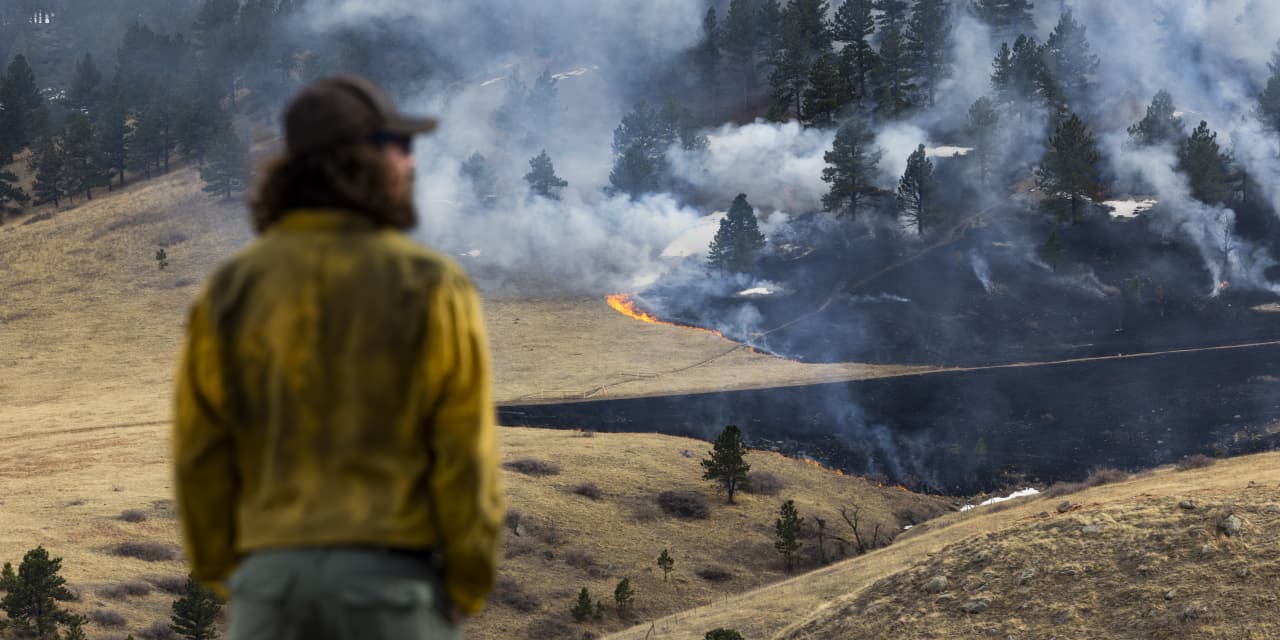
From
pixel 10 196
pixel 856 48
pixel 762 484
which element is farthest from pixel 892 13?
pixel 762 484

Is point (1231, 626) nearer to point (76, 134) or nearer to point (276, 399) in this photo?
point (276, 399)

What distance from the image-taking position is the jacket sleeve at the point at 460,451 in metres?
3.78

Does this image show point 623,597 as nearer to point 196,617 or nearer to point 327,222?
point 196,617

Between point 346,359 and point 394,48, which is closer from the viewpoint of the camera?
point 346,359

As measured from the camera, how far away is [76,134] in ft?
352

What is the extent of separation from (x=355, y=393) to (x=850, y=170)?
89004mm

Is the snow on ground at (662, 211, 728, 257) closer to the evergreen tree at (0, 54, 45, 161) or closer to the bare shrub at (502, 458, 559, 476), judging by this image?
the bare shrub at (502, 458, 559, 476)

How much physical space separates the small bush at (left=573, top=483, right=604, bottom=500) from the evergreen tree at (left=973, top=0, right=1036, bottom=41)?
7387cm

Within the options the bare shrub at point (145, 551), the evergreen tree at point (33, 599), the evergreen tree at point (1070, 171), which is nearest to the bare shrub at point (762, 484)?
the bare shrub at point (145, 551)

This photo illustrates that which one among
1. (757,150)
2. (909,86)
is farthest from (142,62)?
(909,86)

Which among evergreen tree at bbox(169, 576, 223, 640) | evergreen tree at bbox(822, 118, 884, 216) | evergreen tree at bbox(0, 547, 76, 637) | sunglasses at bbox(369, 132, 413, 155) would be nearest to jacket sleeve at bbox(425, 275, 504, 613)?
sunglasses at bbox(369, 132, 413, 155)

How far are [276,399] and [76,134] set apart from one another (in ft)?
371

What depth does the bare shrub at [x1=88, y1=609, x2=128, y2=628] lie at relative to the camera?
33.6 metres

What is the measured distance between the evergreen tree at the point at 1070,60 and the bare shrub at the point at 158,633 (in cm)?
7937
